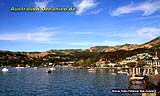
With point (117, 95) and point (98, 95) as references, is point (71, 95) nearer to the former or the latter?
point (98, 95)

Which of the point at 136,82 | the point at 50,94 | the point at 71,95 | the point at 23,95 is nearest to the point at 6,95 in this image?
the point at 23,95

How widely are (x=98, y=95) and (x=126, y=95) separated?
28.6 feet

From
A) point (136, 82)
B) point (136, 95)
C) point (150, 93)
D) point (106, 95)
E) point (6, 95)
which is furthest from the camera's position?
point (136, 82)

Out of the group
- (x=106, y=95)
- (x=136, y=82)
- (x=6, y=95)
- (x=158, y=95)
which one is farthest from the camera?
(x=136, y=82)

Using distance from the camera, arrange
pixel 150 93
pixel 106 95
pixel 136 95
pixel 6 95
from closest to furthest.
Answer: pixel 150 93, pixel 136 95, pixel 106 95, pixel 6 95

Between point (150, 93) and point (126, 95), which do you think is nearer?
point (150, 93)

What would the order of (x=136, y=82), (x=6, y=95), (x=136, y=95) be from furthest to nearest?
(x=136, y=82) < (x=6, y=95) < (x=136, y=95)

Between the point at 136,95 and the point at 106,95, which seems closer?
the point at 136,95

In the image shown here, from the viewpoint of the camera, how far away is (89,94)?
8281 cm

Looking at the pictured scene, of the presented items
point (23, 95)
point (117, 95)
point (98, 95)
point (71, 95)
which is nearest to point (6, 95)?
point (23, 95)

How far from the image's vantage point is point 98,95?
80.0m

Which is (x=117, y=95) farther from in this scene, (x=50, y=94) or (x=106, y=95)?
(x=50, y=94)

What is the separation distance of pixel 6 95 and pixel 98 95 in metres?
25.6

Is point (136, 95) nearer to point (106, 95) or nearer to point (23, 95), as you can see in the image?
point (106, 95)
